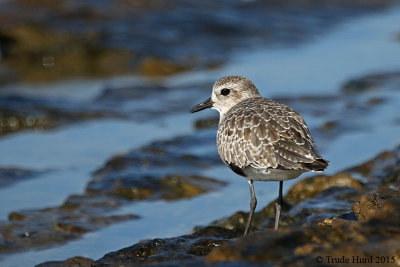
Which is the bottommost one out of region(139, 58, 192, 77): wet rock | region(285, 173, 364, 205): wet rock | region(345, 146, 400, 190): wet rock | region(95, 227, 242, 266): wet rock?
region(95, 227, 242, 266): wet rock

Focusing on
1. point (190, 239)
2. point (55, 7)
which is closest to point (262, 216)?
point (190, 239)

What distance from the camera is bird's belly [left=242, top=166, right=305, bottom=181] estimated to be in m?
6.37

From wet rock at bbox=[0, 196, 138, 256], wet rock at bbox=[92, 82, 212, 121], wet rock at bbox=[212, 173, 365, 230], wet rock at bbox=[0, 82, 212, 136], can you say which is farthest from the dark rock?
wet rock at bbox=[212, 173, 365, 230]

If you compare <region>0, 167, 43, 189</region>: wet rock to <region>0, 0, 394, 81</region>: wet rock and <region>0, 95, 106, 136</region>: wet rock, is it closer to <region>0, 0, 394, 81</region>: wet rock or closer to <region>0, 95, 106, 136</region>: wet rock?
<region>0, 95, 106, 136</region>: wet rock

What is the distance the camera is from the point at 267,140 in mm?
6418

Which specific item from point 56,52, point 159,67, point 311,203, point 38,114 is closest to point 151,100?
point 38,114

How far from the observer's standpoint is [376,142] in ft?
35.3

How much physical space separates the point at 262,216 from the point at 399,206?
10.1 feet

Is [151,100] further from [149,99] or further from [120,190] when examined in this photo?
[120,190]

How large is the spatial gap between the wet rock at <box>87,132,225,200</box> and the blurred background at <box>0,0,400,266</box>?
0.07 feet

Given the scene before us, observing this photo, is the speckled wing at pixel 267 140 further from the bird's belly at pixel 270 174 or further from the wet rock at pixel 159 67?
the wet rock at pixel 159 67

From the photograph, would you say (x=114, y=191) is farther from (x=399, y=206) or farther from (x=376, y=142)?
(x=399, y=206)

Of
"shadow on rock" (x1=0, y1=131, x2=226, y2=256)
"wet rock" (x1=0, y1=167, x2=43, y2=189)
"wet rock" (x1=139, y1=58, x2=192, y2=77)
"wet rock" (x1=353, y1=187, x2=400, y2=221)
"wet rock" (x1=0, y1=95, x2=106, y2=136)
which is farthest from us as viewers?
"wet rock" (x1=139, y1=58, x2=192, y2=77)

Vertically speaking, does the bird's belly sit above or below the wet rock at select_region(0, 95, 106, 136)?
below
